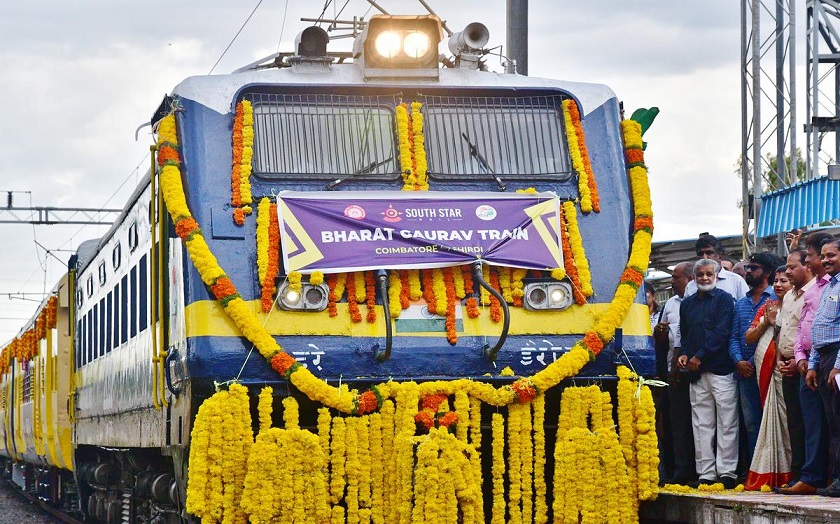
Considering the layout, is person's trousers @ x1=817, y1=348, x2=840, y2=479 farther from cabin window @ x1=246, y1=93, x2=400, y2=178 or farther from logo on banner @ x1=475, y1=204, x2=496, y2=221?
cabin window @ x1=246, y1=93, x2=400, y2=178

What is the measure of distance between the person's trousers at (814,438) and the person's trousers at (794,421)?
0.74 ft

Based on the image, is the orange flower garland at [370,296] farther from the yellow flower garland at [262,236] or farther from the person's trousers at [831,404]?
the person's trousers at [831,404]

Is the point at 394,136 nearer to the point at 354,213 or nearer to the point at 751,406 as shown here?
the point at 354,213

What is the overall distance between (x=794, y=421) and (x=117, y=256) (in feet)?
19.5

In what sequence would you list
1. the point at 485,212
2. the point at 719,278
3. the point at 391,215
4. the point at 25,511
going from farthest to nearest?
the point at 25,511, the point at 719,278, the point at 485,212, the point at 391,215

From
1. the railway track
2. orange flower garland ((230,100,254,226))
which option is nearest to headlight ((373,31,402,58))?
orange flower garland ((230,100,254,226))

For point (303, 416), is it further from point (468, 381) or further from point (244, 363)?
point (468, 381)

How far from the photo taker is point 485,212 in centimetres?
828

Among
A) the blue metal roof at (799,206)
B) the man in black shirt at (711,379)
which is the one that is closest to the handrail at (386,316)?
the man in black shirt at (711,379)

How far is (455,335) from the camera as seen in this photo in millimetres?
7934

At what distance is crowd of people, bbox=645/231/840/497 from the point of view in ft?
26.1

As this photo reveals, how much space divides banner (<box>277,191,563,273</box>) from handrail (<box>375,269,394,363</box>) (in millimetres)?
59

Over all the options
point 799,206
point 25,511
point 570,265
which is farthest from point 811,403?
point 25,511

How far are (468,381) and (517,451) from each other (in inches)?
19.4
